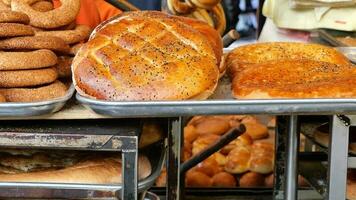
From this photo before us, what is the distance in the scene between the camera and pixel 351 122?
1.87m

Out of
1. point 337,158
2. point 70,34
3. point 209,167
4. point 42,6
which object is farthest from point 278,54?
point 209,167

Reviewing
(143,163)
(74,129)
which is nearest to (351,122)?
(143,163)

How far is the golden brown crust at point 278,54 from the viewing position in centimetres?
220

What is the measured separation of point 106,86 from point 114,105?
0.13 meters

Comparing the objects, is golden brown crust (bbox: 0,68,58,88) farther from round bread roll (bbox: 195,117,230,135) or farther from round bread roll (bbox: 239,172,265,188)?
round bread roll (bbox: 195,117,230,135)

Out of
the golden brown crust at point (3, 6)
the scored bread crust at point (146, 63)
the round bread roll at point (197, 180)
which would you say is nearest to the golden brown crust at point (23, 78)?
the scored bread crust at point (146, 63)

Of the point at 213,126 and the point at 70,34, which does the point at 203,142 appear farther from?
the point at 70,34

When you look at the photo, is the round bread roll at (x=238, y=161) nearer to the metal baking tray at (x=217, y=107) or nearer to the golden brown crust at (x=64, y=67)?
the golden brown crust at (x=64, y=67)

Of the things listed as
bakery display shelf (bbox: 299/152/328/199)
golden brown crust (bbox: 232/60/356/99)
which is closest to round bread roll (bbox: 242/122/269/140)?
bakery display shelf (bbox: 299/152/328/199)

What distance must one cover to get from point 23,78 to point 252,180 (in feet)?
6.03

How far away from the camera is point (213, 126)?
366 centimetres

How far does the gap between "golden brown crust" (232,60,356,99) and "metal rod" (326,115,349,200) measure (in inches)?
4.7

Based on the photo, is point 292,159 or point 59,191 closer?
point 59,191

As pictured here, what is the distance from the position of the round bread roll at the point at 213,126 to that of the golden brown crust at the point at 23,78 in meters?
1.87
